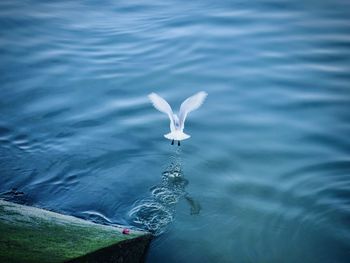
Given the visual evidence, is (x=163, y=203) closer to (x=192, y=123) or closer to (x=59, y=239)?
(x=59, y=239)

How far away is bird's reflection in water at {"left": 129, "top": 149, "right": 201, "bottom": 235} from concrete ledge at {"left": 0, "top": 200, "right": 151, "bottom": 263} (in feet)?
1.50

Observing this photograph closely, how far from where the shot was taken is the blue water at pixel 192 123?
7406 mm

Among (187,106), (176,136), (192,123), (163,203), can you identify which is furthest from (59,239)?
(192,123)

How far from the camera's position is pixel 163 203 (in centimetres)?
777

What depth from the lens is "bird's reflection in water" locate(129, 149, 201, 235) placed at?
23.8 feet

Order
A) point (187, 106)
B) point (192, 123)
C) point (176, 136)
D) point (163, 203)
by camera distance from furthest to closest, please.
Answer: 1. point (192, 123)
2. point (187, 106)
3. point (176, 136)
4. point (163, 203)

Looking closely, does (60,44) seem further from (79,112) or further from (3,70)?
(79,112)

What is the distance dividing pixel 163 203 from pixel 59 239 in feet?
7.07

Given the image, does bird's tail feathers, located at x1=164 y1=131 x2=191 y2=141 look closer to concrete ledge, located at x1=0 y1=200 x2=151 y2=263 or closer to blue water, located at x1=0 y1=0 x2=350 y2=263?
blue water, located at x1=0 y1=0 x2=350 y2=263

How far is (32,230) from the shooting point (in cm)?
614

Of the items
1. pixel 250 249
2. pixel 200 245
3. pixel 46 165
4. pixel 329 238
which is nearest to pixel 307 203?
pixel 329 238

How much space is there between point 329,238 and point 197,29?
7898 millimetres

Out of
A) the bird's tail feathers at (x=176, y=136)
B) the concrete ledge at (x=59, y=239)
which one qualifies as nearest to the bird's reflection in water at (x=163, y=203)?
the concrete ledge at (x=59, y=239)

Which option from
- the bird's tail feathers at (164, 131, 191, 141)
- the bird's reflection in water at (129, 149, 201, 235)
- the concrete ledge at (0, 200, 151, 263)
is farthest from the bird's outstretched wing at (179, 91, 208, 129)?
the concrete ledge at (0, 200, 151, 263)
